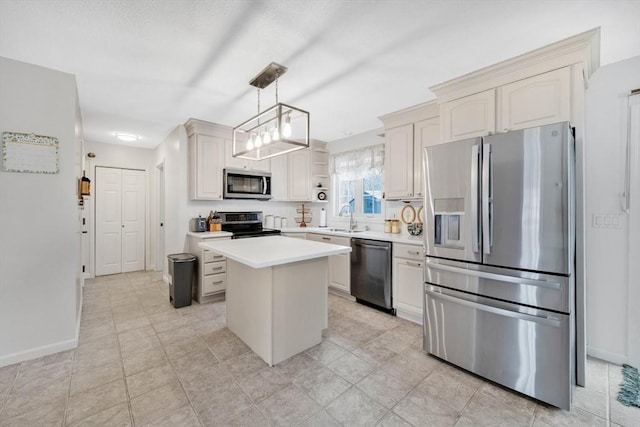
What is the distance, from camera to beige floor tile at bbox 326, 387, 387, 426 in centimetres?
167

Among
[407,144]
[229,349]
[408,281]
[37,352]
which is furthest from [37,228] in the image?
[407,144]

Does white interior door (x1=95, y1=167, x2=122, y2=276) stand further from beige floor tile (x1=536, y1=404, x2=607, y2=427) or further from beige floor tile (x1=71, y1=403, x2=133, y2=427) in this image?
beige floor tile (x1=536, y1=404, x2=607, y2=427)

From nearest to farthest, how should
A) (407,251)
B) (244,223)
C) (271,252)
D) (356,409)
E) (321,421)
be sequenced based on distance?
(321,421) < (356,409) < (271,252) < (407,251) < (244,223)

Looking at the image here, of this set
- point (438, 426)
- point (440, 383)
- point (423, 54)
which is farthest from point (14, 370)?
point (423, 54)

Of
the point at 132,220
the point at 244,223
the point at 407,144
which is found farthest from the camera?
the point at 132,220

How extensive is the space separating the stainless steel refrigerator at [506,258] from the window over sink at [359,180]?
6.33 ft

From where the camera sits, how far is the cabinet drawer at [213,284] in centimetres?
368

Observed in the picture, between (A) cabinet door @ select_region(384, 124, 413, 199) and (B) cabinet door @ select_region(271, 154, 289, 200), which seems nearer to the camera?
(A) cabinet door @ select_region(384, 124, 413, 199)

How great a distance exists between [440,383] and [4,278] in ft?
11.5

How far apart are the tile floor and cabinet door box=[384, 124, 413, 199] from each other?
165 centimetres

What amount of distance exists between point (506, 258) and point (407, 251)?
1215 mm

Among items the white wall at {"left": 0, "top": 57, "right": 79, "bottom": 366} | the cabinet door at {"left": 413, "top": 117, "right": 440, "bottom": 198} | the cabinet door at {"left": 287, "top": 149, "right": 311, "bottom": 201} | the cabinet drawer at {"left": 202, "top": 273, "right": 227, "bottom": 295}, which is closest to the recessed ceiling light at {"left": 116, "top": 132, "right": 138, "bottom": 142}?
the white wall at {"left": 0, "top": 57, "right": 79, "bottom": 366}

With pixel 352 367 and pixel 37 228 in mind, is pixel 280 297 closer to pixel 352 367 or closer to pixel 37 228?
pixel 352 367

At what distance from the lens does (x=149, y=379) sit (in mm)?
2051
